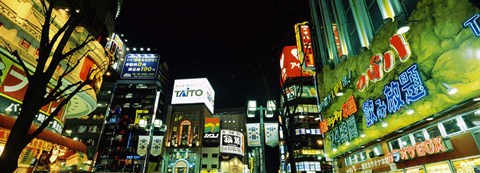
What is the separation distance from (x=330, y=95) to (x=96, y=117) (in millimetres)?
69303

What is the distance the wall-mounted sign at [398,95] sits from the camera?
23.7 ft

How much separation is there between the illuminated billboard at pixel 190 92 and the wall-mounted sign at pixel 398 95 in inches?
1638

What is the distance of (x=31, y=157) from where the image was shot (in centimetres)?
944

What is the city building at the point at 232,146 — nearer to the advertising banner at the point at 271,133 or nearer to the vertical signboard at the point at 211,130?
the vertical signboard at the point at 211,130

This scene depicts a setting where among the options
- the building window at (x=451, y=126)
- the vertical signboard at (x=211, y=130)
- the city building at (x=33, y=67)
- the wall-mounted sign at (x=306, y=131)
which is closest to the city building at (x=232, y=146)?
the vertical signboard at (x=211, y=130)

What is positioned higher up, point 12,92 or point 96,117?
point 96,117

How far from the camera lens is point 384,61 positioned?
8938 millimetres

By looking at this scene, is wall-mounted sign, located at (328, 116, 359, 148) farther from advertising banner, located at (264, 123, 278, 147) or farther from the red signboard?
the red signboard

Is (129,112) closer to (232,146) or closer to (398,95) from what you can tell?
(232,146)

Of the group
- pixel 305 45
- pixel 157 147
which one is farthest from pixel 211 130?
pixel 305 45

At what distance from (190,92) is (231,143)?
1535 centimetres

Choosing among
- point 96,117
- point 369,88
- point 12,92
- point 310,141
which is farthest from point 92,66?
point 96,117

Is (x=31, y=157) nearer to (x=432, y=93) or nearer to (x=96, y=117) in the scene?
(x=432, y=93)

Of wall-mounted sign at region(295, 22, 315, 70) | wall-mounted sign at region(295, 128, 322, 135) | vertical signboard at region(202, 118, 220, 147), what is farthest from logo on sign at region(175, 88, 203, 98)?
wall-mounted sign at region(295, 22, 315, 70)
